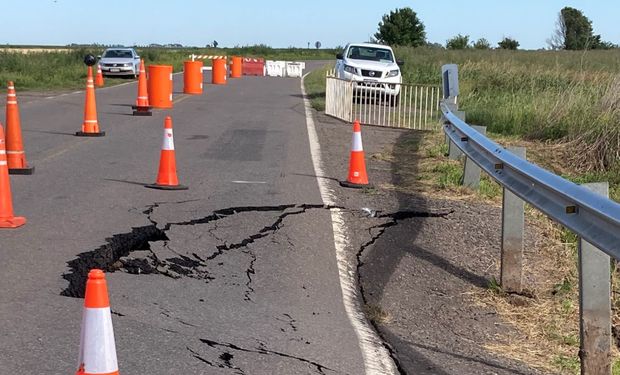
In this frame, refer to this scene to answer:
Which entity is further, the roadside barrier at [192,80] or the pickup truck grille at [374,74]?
the roadside barrier at [192,80]

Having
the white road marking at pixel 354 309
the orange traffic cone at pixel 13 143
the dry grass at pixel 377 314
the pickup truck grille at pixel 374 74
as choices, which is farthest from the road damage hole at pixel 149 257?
the pickup truck grille at pixel 374 74

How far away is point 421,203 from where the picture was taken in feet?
32.0

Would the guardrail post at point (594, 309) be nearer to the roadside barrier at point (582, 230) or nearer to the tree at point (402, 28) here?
the roadside barrier at point (582, 230)

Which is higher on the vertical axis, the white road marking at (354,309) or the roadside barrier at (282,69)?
the white road marking at (354,309)

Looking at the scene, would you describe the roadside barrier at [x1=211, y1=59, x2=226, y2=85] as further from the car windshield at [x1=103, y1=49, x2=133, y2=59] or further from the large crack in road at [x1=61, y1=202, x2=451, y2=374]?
the large crack in road at [x1=61, y1=202, x2=451, y2=374]

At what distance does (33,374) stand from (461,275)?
3.78 m

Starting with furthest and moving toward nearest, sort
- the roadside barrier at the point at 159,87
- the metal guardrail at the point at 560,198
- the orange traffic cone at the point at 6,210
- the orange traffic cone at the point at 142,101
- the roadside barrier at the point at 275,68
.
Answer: the roadside barrier at the point at 275,68
the roadside barrier at the point at 159,87
the orange traffic cone at the point at 142,101
the orange traffic cone at the point at 6,210
the metal guardrail at the point at 560,198

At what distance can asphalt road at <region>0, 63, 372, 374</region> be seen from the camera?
16.5ft

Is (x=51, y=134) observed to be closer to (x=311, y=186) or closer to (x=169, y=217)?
(x=311, y=186)

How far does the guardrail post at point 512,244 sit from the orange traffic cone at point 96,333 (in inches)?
155

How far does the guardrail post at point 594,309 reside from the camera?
505 cm

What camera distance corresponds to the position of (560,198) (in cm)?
527

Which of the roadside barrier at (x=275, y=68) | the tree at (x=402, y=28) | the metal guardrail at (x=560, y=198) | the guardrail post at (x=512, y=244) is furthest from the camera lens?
the tree at (x=402, y=28)

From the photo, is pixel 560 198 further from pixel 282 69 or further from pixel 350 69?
pixel 282 69
